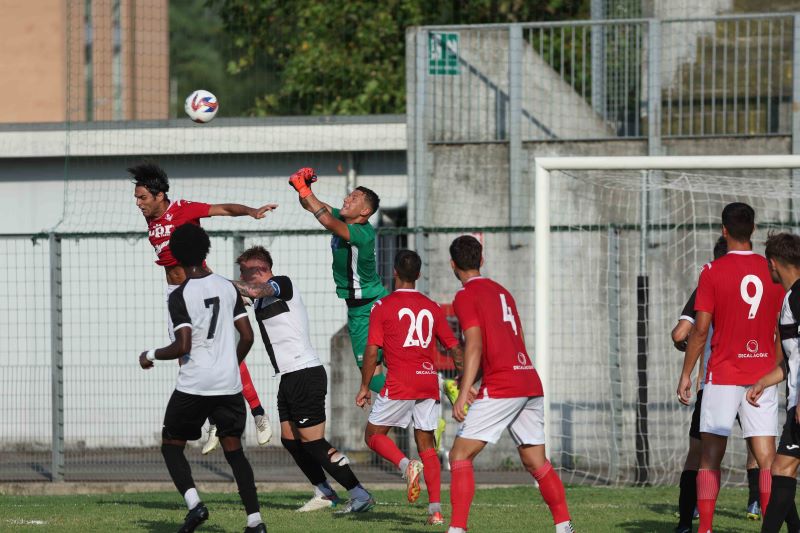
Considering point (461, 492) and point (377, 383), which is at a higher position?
point (377, 383)

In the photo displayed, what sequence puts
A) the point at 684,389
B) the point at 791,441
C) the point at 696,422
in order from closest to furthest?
the point at 791,441 → the point at 684,389 → the point at 696,422

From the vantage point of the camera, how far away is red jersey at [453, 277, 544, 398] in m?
7.52

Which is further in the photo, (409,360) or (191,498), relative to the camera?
(409,360)

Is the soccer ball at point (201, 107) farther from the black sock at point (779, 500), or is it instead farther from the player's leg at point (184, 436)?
the black sock at point (779, 500)

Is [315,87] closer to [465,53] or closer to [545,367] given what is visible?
[465,53]

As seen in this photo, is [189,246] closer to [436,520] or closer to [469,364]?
[469,364]

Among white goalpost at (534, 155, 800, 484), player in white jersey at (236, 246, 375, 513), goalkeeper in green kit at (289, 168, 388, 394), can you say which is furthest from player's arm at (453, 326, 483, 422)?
white goalpost at (534, 155, 800, 484)

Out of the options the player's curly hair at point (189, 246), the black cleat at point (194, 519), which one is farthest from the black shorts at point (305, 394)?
the player's curly hair at point (189, 246)

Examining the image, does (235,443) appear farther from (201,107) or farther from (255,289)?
(201,107)

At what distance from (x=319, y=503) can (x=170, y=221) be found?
8.45 feet

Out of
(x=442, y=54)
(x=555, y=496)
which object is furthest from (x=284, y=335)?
(x=442, y=54)

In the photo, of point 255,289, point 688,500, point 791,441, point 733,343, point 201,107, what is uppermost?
point 201,107

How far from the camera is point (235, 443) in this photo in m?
7.85

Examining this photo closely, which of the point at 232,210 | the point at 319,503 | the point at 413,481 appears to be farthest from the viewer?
the point at 319,503
